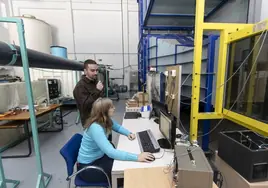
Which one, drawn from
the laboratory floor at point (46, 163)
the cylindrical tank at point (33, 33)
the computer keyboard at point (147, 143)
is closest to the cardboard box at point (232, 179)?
the computer keyboard at point (147, 143)

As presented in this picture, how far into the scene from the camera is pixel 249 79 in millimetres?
1387

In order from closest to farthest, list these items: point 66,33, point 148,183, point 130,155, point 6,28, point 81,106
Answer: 1. point 148,183
2. point 130,155
3. point 81,106
4. point 6,28
5. point 66,33

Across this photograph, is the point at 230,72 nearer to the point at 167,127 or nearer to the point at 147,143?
the point at 167,127

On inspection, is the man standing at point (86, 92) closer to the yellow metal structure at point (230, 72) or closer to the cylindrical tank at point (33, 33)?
the yellow metal structure at point (230, 72)

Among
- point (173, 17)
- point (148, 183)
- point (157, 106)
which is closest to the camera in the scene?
point (148, 183)

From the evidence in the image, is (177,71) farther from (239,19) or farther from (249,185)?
(239,19)

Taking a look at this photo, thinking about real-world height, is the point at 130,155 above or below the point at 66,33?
below

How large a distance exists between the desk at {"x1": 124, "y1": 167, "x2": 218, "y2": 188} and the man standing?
1138 millimetres

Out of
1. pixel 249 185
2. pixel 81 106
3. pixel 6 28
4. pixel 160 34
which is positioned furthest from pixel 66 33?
pixel 249 185

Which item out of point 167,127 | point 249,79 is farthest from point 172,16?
point 167,127

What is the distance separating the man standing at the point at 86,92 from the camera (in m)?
1.97

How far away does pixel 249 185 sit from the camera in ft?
3.27

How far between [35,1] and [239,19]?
6.75 m

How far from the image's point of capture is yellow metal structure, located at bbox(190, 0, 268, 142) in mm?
1248
